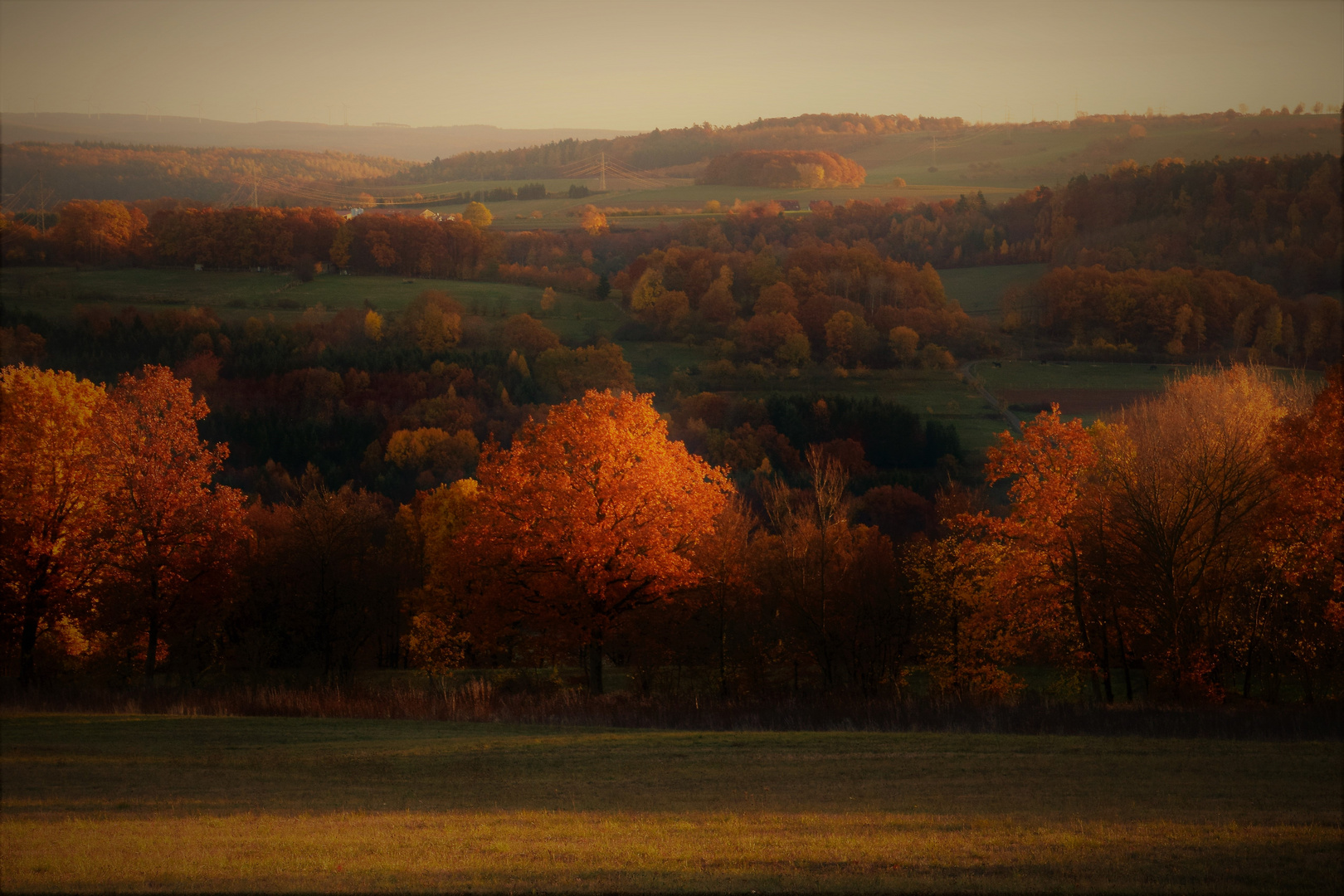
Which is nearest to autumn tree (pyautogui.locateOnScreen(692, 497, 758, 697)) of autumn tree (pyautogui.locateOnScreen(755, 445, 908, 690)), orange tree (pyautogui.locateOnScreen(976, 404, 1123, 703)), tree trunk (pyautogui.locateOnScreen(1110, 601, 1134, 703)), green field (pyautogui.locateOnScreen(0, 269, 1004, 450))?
autumn tree (pyautogui.locateOnScreen(755, 445, 908, 690))

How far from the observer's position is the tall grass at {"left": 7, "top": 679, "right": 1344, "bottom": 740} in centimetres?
2014

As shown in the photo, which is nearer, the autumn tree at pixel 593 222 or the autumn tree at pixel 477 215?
the autumn tree at pixel 477 215

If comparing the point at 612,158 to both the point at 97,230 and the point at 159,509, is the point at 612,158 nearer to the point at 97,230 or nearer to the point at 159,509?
the point at 97,230

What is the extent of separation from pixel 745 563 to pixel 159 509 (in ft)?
69.2

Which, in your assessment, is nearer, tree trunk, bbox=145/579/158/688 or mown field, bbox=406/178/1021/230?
tree trunk, bbox=145/579/158/688

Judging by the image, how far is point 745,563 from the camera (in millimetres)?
36406

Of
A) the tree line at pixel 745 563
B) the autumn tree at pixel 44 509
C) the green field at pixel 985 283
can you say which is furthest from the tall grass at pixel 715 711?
the green field at pixel 985 283

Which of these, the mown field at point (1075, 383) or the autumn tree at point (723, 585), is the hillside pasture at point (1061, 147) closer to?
the mown field at point (1075, 383)

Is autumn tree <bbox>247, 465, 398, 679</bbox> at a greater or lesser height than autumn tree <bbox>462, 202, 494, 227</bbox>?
lesser

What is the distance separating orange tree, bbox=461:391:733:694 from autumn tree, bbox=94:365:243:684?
9364mm

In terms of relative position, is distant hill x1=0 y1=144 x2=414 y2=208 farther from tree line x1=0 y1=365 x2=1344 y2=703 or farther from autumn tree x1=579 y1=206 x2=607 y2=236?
autumn tree x1=579 y1=206 x2=607 y2=236

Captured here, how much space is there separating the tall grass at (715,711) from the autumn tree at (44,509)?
4.05 meters

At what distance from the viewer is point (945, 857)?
1120 centimetres

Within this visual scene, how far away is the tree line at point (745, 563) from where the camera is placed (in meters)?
26.7
